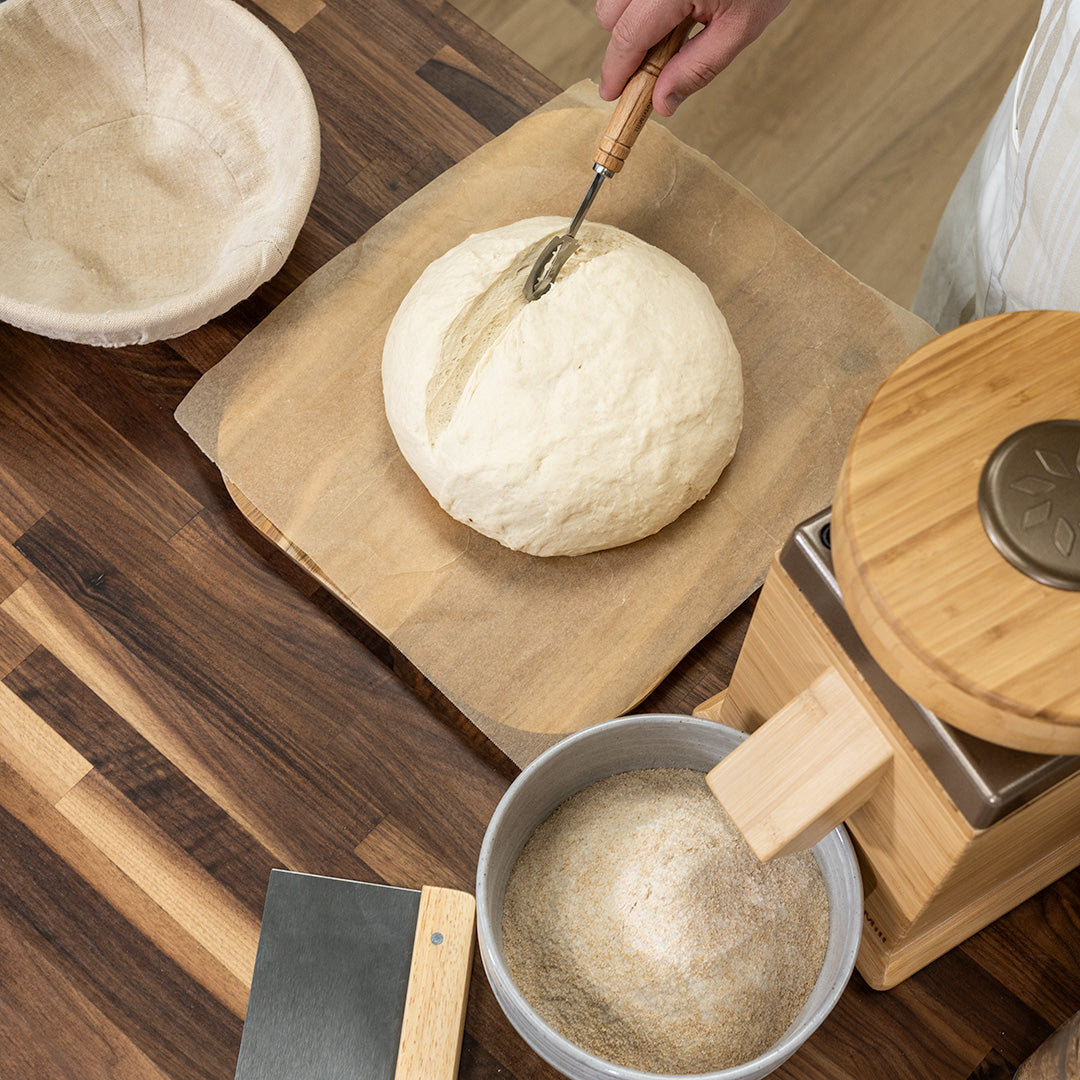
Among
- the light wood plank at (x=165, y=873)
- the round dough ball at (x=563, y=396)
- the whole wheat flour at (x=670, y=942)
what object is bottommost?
the light wood plank at (x=165, y=873)

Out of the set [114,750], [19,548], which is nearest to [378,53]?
[19,548]

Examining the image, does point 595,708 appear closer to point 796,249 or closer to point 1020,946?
point 1020,946

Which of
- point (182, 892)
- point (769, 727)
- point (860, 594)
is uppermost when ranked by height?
point (860, 594)

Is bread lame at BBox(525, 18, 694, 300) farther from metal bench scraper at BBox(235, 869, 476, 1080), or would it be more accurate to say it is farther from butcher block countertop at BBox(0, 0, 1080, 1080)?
metal bench scraper at BBox(235, 869, 476, 1080)

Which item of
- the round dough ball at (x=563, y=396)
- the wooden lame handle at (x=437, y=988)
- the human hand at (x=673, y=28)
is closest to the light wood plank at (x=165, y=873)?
the wooden lame handle at (x=437, y=988)

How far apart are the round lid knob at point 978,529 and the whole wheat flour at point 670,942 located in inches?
10.6

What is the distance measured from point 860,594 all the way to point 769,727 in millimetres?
116

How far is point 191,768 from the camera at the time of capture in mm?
812

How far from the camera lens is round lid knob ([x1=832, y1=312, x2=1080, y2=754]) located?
39 centimetres

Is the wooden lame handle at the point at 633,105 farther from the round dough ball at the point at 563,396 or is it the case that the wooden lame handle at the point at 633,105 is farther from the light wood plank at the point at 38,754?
the light wood plank at the point at 38,754

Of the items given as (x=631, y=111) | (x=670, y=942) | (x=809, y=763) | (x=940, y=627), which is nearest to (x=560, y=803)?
(x=670, y=942)

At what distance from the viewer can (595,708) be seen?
2.73 feet

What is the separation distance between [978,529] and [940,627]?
4 cm

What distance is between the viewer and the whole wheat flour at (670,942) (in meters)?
0.63
